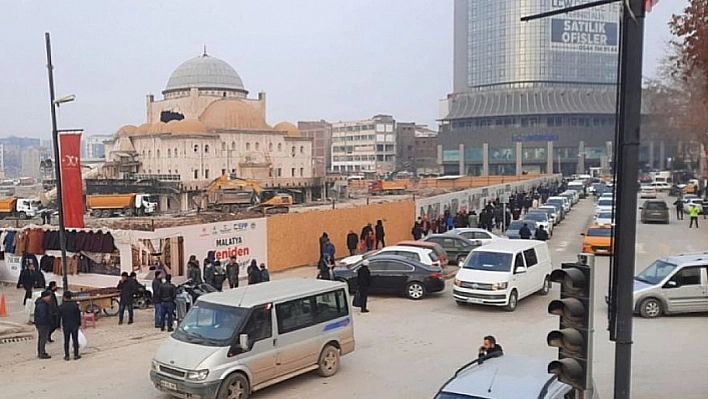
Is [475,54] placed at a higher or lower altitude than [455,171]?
higher

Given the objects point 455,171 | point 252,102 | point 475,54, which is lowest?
point 455,171

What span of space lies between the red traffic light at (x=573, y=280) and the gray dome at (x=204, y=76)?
102 meters

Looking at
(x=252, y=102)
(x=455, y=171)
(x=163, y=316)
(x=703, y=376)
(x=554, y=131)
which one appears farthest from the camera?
(x=455, y=171)

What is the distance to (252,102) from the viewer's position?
10712cm

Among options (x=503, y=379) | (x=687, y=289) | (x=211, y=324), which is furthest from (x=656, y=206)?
(x=503, y=379)

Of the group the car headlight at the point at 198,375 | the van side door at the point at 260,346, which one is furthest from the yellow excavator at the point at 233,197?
the car headlight at the point at 198,375

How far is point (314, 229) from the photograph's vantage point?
25.6m

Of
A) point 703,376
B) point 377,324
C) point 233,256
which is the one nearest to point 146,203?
point 233,256

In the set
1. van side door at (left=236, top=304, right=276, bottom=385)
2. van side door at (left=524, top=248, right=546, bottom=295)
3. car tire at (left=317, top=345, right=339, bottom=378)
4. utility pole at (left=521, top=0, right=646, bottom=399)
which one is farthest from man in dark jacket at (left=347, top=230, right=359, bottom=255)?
utility pole at (left=521, top=0, right=646, bottom=399)

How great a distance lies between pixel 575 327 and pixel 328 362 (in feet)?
24.5

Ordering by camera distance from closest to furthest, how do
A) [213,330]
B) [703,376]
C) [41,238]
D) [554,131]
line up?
[213,330], [703,376], [41,238], [554,131]

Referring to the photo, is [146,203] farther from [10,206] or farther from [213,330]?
[213,330]

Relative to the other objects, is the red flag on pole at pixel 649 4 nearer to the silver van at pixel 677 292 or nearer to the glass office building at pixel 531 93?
the silver van at pixel 677 292

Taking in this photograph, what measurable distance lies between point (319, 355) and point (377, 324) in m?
4.74
